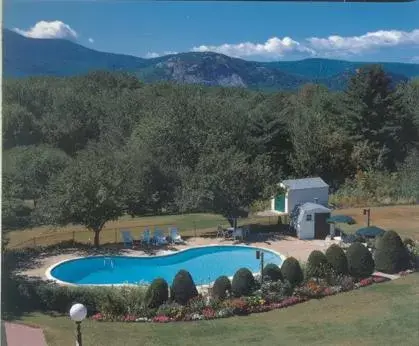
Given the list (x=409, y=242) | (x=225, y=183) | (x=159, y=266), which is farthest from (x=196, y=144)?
(x=409, y=242)

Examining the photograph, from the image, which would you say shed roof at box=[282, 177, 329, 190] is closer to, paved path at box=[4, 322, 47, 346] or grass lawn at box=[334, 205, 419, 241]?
grass lawn at box=[334, 205, 419, 241]

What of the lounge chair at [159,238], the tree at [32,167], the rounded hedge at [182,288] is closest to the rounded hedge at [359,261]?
the rounded hedge at [182,288]

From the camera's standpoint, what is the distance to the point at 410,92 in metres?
6.59

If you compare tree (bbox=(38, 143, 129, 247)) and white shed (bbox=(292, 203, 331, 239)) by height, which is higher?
tree (bbox=(38, 143, 129, 247))

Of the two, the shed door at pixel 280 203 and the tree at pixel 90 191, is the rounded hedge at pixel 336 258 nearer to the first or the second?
the shed door at pixel 280 203

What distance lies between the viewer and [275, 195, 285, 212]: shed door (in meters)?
6.82

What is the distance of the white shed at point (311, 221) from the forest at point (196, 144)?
302 millimetres

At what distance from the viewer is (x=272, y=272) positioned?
280 inches

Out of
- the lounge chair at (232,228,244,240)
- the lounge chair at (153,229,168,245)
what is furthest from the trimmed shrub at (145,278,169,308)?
the lounge chair at (232,228,244,240)

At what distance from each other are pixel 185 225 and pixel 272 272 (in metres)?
1.34

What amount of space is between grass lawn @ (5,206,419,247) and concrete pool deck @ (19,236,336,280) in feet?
0.47

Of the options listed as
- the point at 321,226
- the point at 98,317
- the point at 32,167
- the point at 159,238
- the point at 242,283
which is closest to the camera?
the point at 32,167

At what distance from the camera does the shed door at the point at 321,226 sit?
6898 mm

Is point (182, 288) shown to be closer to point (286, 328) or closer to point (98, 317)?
point (98, 317)
